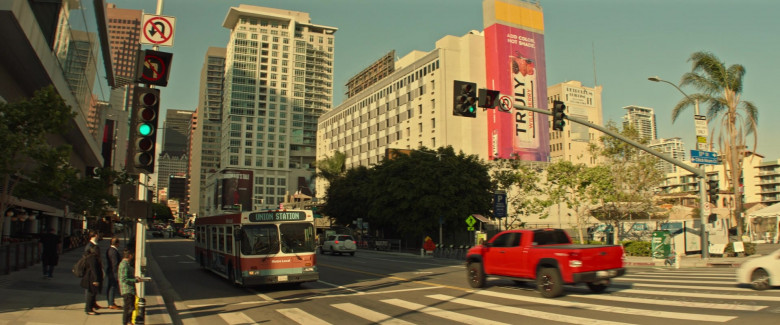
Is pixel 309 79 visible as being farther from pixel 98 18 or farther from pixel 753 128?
pixel 753 128

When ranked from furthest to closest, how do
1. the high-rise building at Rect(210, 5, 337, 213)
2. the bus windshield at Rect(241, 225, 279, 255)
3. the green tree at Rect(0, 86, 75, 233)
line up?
the high-rise building at Rect(210, 5, 337, 213)
the bus windshield at Rect(241, 225, 279, 255)
the green tree at Rect(0, 86, 75, 233)

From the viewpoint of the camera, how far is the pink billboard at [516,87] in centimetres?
8039

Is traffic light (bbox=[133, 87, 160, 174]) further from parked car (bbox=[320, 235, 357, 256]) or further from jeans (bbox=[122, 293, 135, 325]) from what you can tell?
parked car (bbox=[320, 235, 357, 256])

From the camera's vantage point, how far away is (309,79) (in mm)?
178750

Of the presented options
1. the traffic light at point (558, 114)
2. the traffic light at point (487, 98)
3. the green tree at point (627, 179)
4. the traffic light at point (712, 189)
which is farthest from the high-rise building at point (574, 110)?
the traffic light at point (487, 98)

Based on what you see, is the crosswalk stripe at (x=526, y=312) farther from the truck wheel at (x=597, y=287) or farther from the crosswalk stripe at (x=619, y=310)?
the truck wheel at (x=597, y=287)

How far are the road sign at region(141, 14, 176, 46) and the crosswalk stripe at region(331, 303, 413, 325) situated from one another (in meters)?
7.12

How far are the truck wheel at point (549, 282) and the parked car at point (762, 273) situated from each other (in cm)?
494

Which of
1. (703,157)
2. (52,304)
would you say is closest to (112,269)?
(52,304)

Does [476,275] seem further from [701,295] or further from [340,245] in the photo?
[340,245]

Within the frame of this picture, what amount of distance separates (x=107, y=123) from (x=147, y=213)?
2405 inches

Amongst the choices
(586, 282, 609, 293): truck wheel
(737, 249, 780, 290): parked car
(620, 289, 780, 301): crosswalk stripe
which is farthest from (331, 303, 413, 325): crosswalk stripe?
(737, 249, 780, 290): parked car

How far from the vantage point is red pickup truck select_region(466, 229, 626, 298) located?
1246 cm

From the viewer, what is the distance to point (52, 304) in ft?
41.8
